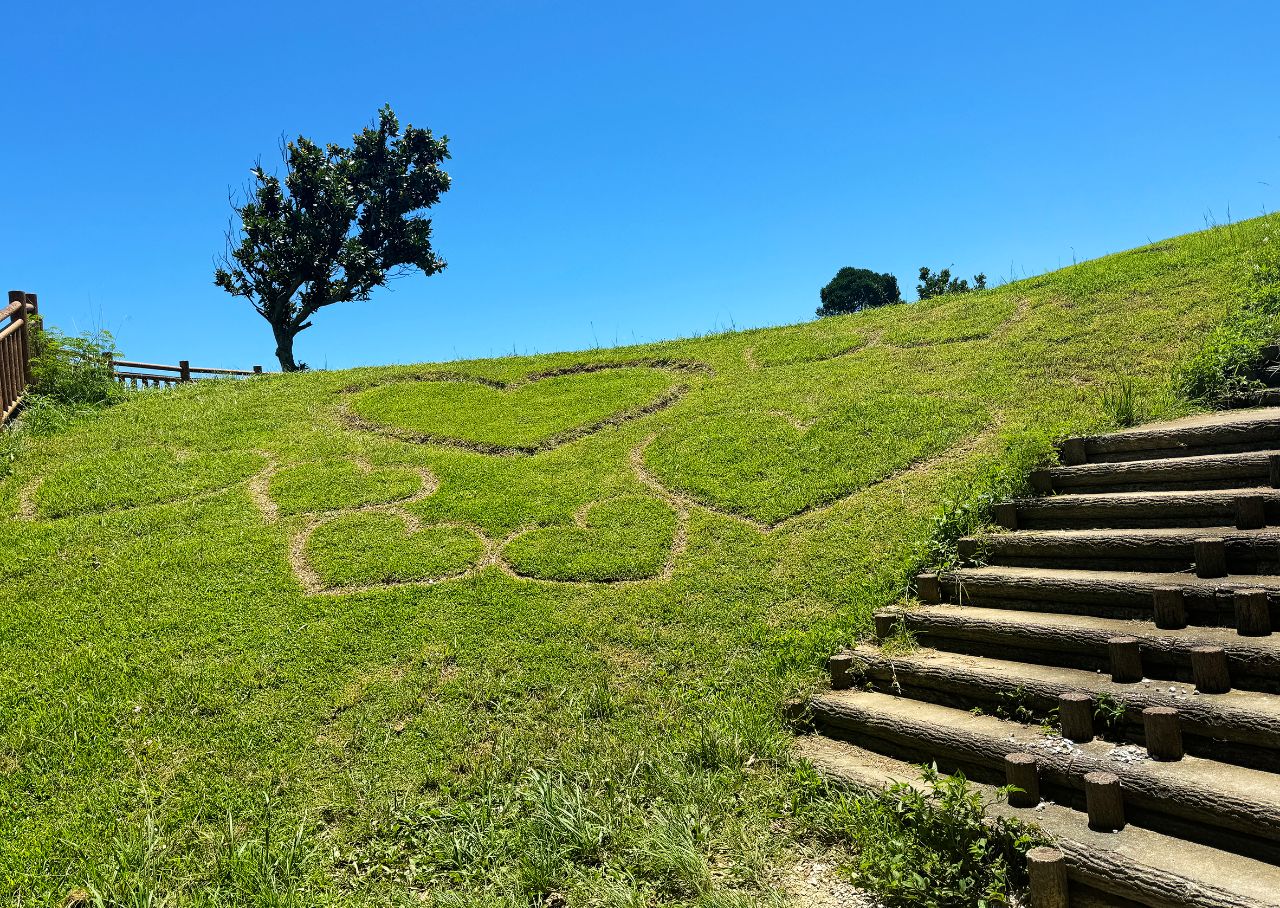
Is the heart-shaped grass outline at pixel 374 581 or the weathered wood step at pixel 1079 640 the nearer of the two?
the weathered wood step at pixel 1079 640

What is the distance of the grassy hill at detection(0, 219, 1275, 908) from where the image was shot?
485 centimetres

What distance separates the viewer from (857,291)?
4984cm

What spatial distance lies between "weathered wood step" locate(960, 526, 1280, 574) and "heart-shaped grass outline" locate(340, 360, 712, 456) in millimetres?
6012

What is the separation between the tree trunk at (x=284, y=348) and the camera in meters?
31.1

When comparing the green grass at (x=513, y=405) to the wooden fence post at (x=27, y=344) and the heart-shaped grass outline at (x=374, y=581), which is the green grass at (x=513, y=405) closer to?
the heart-shaped grass outline at (x=374, y=581)

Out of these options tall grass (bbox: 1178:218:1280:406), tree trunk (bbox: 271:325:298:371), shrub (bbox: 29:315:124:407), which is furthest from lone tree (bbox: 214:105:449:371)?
tall grass (bbox: 1178:218:1280:406)

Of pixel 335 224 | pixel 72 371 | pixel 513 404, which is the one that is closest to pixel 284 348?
pixel 335 224

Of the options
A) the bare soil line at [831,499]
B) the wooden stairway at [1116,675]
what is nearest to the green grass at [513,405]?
the bare soil line at [831,499]

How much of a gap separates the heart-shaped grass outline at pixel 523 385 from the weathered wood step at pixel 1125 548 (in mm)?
6012

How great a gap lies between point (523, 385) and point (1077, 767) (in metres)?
11.1

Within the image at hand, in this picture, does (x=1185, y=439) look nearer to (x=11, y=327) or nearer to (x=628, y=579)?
(x=628, y=579)

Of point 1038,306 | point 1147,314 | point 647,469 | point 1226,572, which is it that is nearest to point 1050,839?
point 1226,572

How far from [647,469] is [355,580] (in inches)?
144

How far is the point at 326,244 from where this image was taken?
3153cm
